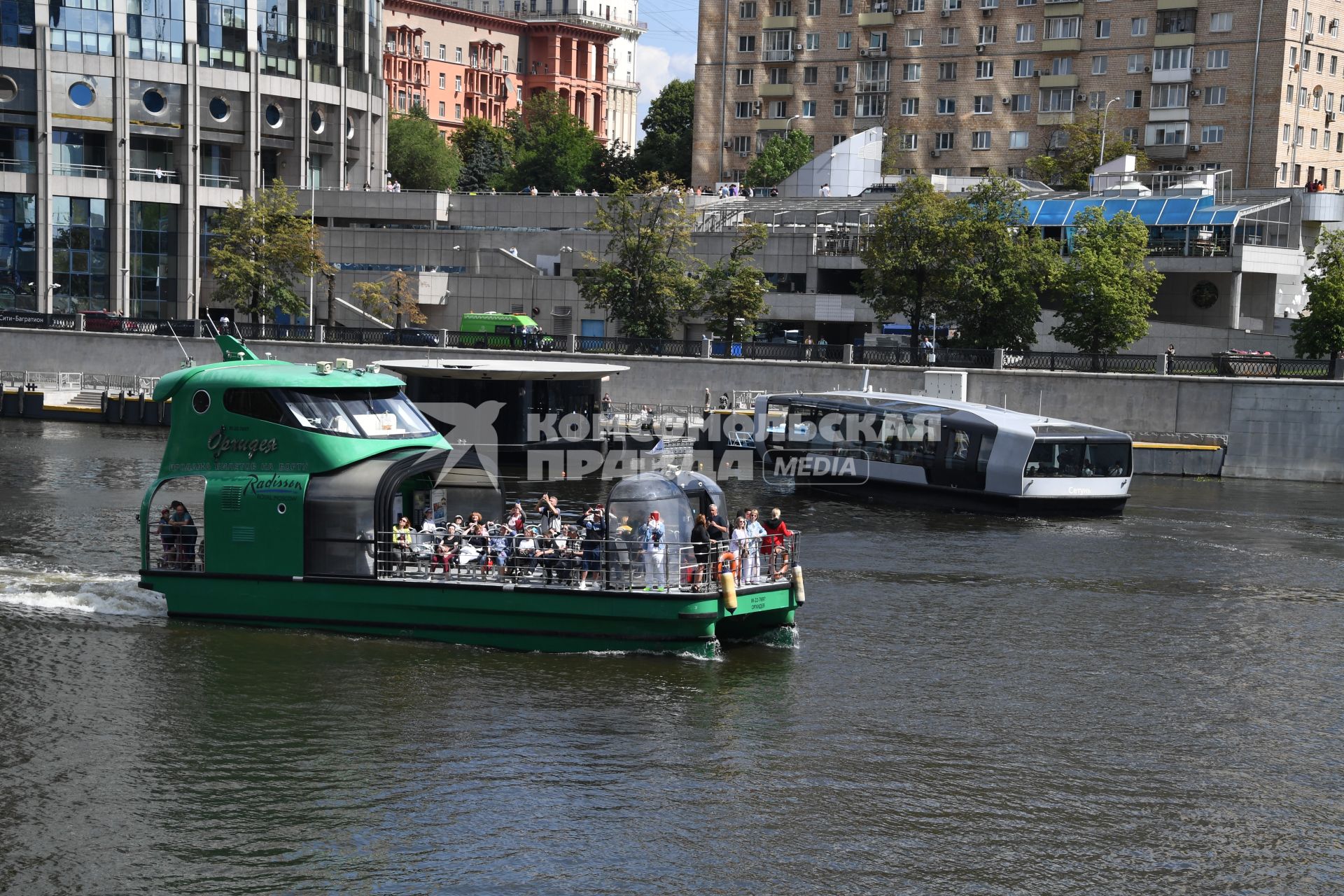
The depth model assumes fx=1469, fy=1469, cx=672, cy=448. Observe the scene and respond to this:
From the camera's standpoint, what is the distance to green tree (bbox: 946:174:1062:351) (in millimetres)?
64250

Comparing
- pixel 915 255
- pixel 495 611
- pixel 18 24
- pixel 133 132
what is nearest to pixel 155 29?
pixel 133 132

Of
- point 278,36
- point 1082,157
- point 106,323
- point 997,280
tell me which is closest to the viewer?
point 997,280

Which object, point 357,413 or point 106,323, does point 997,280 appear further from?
point 357,413

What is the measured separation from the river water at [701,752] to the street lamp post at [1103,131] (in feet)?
192

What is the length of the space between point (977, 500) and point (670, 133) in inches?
3506

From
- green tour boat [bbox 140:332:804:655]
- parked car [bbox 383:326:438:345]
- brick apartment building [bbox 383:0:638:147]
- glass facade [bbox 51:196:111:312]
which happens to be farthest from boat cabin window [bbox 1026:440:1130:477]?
brick apartment building [bbox 383:0:638:147]

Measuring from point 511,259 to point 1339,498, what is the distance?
47595 mm

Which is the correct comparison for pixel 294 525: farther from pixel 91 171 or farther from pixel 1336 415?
pixel 91 171

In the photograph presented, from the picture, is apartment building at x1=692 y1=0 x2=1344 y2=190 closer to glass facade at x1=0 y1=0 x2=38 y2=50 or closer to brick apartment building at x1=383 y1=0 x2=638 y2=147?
glass facade at x1=0 y1=0 x2=38 y2=50

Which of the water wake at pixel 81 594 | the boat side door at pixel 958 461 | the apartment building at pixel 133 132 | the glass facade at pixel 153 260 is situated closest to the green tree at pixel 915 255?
the boat side door at pixel 958 461

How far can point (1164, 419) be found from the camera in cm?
5750

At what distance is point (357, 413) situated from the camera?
27.3 meters

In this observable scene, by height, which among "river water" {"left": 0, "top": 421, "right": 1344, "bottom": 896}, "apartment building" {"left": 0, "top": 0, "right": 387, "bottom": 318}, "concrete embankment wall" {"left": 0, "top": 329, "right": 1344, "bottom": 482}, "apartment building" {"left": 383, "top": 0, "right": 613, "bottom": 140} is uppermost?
"apartment building" {"left": 383, "top": 0, "right": 613, "bottom": 140}

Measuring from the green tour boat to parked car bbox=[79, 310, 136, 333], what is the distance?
46.0 m
